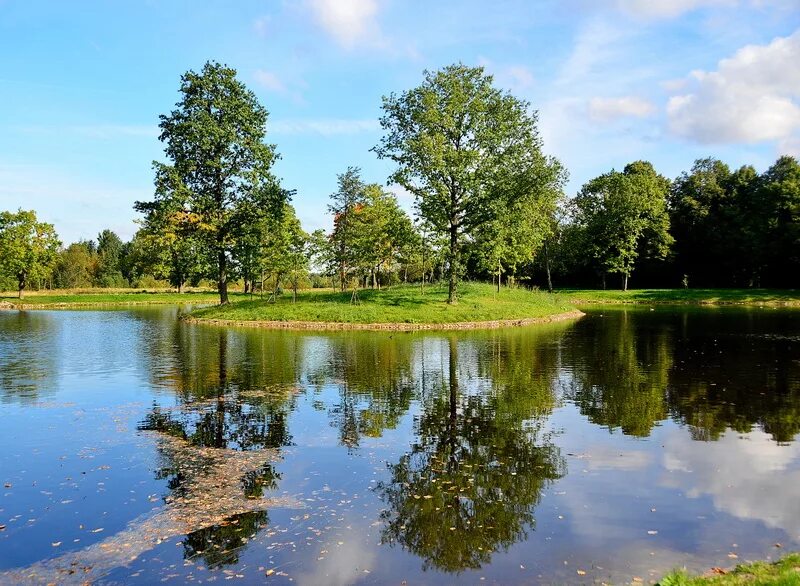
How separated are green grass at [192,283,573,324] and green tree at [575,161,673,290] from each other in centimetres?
3689

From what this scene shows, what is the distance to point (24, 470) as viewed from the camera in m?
13.3

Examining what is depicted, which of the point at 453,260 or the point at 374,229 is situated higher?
the point at 374,229

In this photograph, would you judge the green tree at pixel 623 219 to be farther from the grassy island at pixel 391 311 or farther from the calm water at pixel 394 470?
the calm water at pixel 394 470

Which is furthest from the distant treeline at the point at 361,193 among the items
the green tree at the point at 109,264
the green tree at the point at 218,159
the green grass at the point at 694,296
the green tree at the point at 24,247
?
the green tree at the point at 109,264

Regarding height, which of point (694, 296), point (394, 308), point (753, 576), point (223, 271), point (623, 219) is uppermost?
point (623, 219)

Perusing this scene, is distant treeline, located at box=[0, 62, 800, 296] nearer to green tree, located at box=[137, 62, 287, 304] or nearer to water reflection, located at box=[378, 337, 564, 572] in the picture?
green tree, located at box=[137, 62, 287, 304]

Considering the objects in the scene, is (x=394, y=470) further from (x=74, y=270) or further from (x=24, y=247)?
(x=74, y=270)

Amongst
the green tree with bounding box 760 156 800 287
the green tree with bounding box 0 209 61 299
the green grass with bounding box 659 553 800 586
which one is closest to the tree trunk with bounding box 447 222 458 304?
the green grass with bounding box 659 553 800 586

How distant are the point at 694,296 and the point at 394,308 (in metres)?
54.3

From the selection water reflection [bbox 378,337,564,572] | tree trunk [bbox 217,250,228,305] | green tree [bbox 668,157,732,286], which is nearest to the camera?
water reflection [bbox 378,337,564,572]

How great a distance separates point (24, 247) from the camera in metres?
88.8

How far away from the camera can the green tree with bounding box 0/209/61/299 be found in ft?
288

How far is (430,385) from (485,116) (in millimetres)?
34375

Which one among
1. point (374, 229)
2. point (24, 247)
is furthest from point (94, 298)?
point (374, 229)
